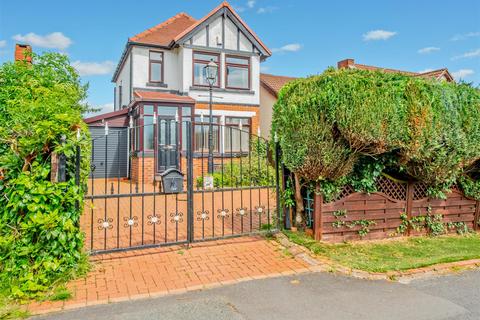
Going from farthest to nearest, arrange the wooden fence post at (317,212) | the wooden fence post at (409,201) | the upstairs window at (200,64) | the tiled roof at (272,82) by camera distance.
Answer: the tiled roof at (272,82)
the upstairs window at (200,64)
the wooden fence post at (409,201)
the wooden fence post at (317,212)

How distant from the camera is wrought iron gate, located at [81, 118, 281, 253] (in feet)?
16.5

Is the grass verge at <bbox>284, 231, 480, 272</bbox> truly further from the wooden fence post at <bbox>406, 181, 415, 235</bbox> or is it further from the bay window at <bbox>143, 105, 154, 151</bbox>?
the bay window at <bbox>143, 105, 154, 151</bbox>

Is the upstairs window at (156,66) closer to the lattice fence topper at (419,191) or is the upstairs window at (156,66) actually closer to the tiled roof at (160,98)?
the tiled roof at (160,98)

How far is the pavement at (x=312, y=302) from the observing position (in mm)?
3088

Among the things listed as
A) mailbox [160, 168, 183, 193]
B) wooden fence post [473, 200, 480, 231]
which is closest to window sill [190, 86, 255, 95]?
mailbox [160, 168, 183, 193]

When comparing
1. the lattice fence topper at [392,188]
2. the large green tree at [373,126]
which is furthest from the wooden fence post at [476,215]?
the lattice fence topper at [392,188]

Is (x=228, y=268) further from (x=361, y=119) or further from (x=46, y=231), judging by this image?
(x=361, y=119)

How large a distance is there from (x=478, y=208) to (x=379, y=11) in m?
8.23

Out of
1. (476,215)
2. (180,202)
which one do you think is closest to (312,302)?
(476,215)

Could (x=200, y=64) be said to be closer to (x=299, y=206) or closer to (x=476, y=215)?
(x=299, y=206)

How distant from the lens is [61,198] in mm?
3670

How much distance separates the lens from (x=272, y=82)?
64.5ft

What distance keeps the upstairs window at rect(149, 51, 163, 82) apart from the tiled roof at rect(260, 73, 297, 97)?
615cm

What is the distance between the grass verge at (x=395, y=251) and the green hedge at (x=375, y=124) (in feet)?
3.49
